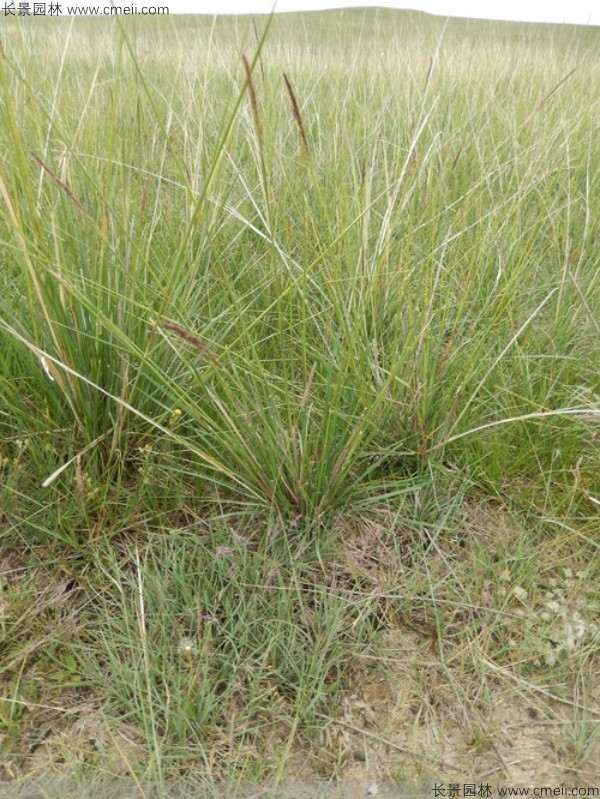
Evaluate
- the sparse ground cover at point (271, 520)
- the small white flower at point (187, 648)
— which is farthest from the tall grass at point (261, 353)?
the small white flower at point (187, 648)

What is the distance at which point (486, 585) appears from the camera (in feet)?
4.06

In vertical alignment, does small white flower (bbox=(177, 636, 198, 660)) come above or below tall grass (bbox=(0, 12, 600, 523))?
below

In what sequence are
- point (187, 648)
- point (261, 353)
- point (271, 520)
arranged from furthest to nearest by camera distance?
point (261, 353), point (271, 520), point (187, 648)

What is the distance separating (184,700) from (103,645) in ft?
0.66

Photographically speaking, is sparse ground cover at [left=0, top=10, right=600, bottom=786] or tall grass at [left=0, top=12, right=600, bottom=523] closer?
sparse ground cover at [left=0, top=10, right=600, bottom=786]

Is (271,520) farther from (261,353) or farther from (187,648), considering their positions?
(261,353)

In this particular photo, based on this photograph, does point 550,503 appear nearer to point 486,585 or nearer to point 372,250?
point 486,585

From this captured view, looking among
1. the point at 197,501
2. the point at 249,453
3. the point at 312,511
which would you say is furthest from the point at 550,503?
the point at 197,501

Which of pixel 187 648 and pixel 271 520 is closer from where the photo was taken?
pixel 187 648

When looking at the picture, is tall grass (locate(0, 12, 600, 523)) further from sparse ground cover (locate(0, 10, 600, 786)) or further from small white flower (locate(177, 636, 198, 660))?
small white flower (locate(177, 636, 198, 660))

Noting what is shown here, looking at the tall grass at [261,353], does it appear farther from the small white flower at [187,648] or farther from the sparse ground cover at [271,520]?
the small white flower at [187,648]

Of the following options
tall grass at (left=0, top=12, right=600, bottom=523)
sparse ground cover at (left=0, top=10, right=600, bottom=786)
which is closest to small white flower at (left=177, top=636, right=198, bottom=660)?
sparse ground cover at (left=0, top=10, right=600, bottom=786)

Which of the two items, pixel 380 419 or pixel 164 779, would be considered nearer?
pixel 164 779

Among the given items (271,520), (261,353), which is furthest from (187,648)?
(261,353)
